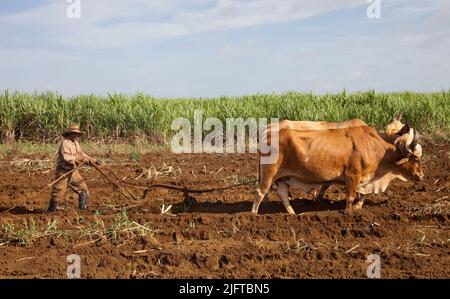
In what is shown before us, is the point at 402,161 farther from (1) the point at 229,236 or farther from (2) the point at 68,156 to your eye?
(2) the point at 68,156

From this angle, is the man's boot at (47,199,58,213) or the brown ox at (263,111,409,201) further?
the brown ox at (263,111,409,201)

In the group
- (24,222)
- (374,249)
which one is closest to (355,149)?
(374,249)

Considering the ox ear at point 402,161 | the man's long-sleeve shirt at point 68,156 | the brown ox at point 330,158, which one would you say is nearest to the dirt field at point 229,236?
the brown ox at point 330,158

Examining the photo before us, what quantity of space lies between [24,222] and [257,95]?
46.2 ft

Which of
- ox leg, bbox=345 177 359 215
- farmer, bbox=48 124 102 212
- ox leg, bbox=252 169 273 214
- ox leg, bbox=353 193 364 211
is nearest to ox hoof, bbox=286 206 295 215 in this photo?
ox leg, bbox=252 169 273 214

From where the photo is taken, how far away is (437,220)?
8.10 metres

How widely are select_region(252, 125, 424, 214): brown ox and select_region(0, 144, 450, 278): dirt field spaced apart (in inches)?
16.9

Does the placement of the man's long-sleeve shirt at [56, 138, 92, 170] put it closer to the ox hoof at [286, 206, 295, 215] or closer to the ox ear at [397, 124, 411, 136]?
the ox hoof at [286, 206, 295, 215]

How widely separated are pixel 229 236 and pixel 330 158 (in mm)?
1924

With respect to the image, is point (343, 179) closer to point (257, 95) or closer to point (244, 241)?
point (244, 241)

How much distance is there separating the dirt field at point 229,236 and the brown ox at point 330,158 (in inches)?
16.9

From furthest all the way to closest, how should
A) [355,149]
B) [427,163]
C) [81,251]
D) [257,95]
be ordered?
[257,95]
[427,163]
[355,149]
[81,251]

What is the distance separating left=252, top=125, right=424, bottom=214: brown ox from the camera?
333 inches

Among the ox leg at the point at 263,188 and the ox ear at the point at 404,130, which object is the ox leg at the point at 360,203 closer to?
the ox ear at the point at 404,130
